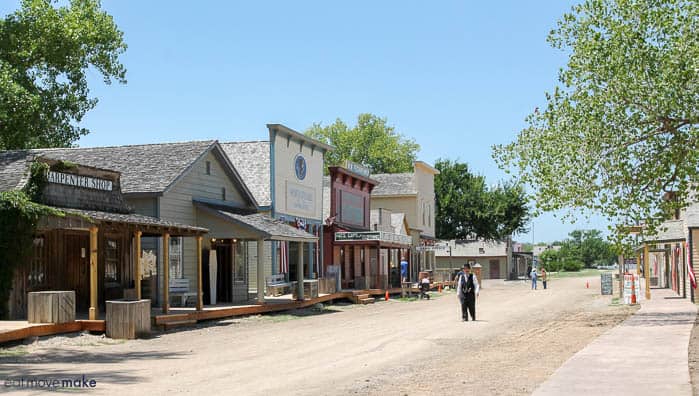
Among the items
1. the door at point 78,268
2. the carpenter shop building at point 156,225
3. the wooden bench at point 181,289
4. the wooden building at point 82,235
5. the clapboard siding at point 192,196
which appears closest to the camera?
the wooden building at point 82,235

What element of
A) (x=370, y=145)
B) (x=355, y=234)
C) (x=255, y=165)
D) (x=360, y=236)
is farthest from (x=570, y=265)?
(x=255, y=165)

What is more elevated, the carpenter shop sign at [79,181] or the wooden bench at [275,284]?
the carpenter shop sign at [79,181]

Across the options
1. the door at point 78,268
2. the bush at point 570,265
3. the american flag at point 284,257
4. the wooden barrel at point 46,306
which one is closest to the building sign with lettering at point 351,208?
the american flag at point 284,257

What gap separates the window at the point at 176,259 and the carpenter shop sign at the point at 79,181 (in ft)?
13.9

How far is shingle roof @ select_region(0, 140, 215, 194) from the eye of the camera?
27.6 meters

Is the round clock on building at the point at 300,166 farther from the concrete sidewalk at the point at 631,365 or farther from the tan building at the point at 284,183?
the concrete sidewalk at the point at 631,365

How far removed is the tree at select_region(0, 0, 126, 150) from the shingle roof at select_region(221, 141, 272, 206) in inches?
391

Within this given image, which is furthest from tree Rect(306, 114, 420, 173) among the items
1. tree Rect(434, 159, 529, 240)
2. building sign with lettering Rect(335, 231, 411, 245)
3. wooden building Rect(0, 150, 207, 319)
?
wooden building Rect(0, 150, 207, 319)

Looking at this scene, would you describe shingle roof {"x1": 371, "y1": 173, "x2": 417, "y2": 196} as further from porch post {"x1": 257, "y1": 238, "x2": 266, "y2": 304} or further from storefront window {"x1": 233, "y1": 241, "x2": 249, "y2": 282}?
porch post {"x1": 257, "y1": 238, "x2": 266, "y2": 304}

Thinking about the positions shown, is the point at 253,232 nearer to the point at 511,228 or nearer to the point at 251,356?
the point at 251,356

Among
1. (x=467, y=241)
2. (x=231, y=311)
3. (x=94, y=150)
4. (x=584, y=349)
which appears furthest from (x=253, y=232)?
(x=467, y=241)

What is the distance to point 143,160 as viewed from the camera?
29562 mm

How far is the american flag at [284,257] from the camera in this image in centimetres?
3688

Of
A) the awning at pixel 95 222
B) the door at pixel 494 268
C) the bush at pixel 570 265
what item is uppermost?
the awning at pixel 95 222
